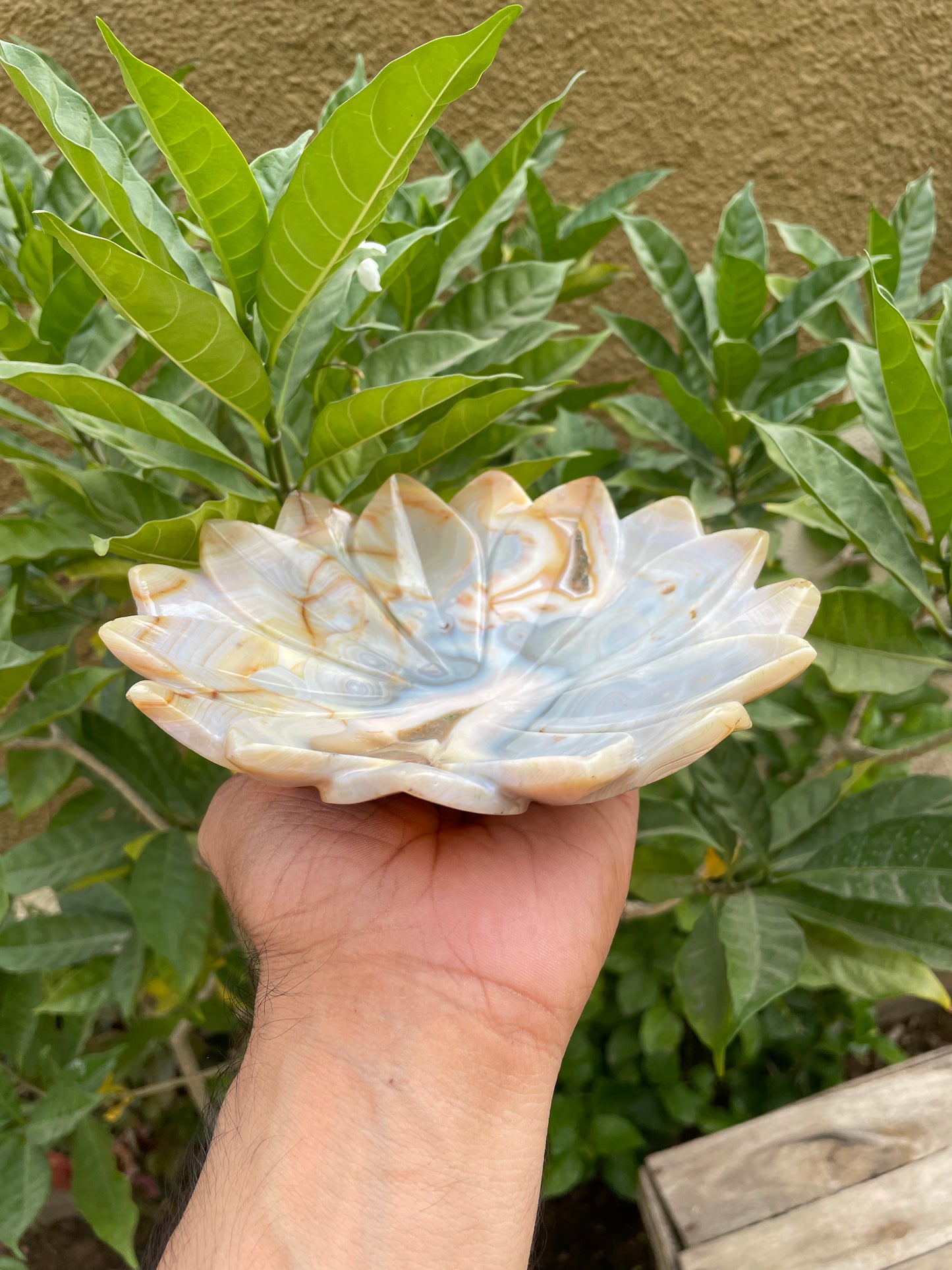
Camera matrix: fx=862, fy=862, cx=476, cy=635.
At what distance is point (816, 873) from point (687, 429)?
54 centimetres

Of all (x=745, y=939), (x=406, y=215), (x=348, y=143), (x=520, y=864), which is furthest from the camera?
(x=406, y=215)

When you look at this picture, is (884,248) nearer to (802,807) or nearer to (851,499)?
(851,499)

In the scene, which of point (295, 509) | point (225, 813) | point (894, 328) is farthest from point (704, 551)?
point (225, 813)

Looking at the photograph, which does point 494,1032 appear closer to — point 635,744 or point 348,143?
point 635,744

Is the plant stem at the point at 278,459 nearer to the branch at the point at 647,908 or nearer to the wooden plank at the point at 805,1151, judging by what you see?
the branch at the point at 647,908

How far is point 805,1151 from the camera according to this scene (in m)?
1.08

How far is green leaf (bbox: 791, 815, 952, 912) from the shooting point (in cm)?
82

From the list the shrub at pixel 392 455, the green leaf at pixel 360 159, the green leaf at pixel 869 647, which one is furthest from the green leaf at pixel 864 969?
the green leaf at pixel 360 159

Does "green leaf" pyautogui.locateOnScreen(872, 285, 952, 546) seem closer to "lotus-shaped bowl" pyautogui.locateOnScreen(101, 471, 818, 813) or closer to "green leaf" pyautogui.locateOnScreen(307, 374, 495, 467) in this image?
"lotus-shaped bowl" pyautogui.locateOnScreen(101, 471, 818, 813)

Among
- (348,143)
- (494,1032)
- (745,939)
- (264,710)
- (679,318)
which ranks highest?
(348,143)

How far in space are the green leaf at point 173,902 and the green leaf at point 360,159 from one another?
24.4 inches

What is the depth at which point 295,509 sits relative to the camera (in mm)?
755

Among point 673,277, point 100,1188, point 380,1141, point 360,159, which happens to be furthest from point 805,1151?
point 360,159

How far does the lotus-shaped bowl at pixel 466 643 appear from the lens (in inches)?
20.3
